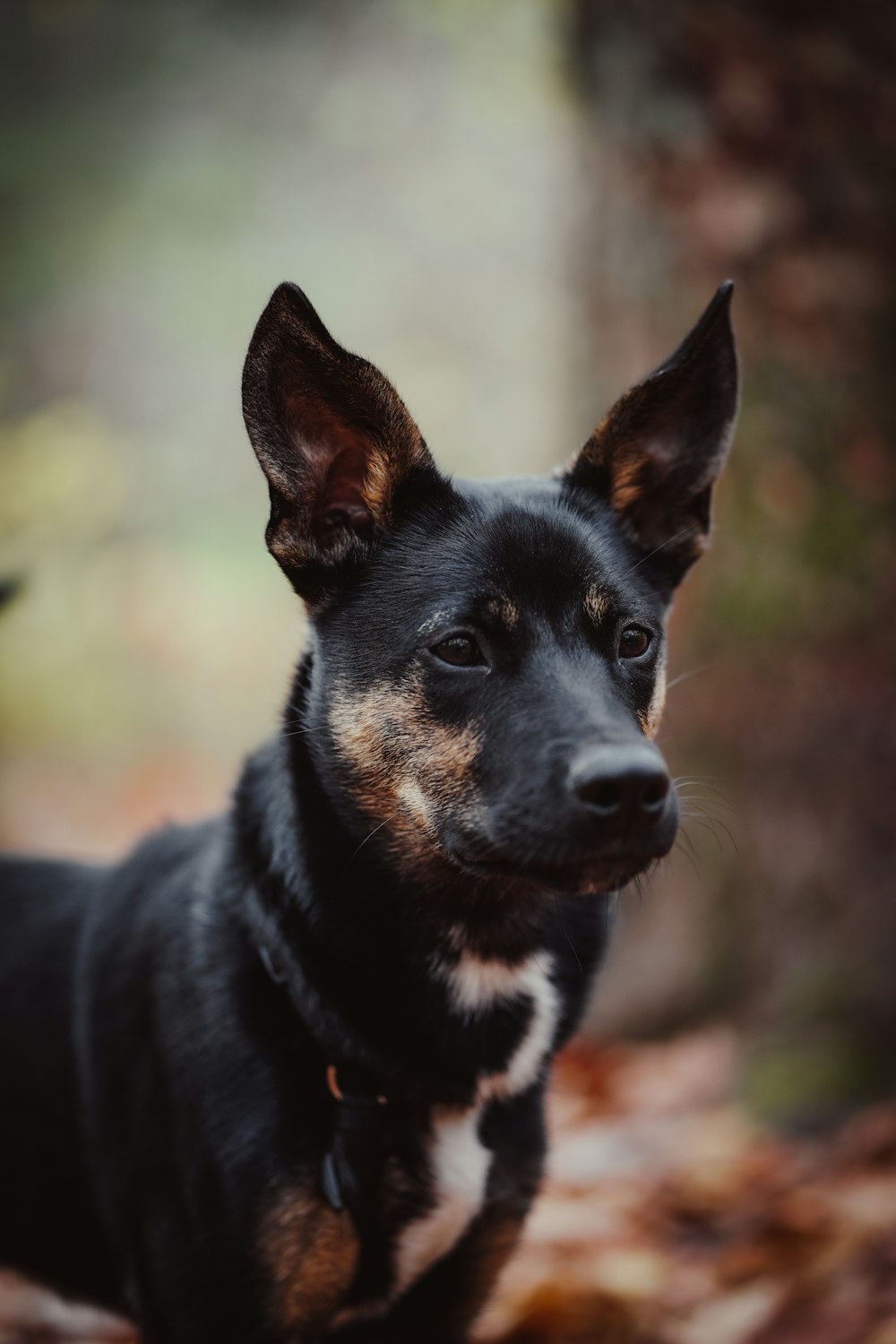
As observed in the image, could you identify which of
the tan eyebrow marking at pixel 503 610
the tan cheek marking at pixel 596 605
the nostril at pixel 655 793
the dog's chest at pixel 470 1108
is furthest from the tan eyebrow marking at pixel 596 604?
the dog's chest at pixel 470 1108

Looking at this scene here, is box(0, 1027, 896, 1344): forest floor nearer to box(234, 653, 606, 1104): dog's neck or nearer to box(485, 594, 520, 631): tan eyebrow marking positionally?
box(234, 653, 606, 1104): dog's neck

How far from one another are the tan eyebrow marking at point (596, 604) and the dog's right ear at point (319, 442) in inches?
19.4

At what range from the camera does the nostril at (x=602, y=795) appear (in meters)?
2.23

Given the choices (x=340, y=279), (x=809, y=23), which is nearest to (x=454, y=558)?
(x=809, y=23)

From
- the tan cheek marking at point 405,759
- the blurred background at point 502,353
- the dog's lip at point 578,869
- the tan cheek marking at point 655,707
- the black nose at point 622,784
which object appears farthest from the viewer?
the blurred background at point 502,353

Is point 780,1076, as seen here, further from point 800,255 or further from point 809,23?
point 809,23

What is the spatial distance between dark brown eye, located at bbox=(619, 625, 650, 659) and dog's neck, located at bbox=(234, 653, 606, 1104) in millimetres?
628

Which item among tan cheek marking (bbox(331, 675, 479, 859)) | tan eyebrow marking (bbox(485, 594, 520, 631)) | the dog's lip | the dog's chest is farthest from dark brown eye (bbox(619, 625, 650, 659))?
the dog's chest

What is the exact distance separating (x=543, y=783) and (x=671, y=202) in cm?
→ 325

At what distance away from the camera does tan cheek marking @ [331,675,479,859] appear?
8.45ft

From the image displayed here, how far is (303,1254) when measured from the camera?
2486mm

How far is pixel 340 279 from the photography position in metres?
10.2

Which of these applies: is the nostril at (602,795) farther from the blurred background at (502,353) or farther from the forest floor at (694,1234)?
the blurred background at (502,353)

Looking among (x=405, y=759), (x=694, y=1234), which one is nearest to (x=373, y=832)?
(x=405, y=759)
